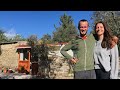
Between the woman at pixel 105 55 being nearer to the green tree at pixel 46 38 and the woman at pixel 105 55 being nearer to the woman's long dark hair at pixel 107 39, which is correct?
the woman's long dark hair at pixel 107 39

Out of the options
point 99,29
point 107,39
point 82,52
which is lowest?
point 82,52

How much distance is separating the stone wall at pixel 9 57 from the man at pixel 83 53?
956 millimetres

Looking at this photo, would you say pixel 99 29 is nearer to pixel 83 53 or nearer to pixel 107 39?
pixel 107 39

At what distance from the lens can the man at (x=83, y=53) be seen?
2.96 meters

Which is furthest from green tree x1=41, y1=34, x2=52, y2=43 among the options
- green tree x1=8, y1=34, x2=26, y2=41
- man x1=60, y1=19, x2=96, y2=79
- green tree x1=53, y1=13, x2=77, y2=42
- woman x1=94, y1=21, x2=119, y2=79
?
woman x1=94, y1=21, x2=119, y2=79

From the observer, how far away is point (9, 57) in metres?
3.54

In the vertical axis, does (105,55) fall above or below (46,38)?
below

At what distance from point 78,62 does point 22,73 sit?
0.92m

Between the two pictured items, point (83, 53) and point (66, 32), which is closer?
point (83, 53)

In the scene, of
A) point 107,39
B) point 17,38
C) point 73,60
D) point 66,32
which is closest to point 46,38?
point 66,32

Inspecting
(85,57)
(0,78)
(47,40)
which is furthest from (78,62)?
(0,78)

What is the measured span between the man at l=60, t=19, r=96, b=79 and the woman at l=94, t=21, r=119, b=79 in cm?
7

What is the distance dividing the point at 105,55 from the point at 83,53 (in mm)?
304

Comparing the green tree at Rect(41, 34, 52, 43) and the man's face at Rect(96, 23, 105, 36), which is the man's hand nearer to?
the man's face at Rect(96, 23, 105, 36)
